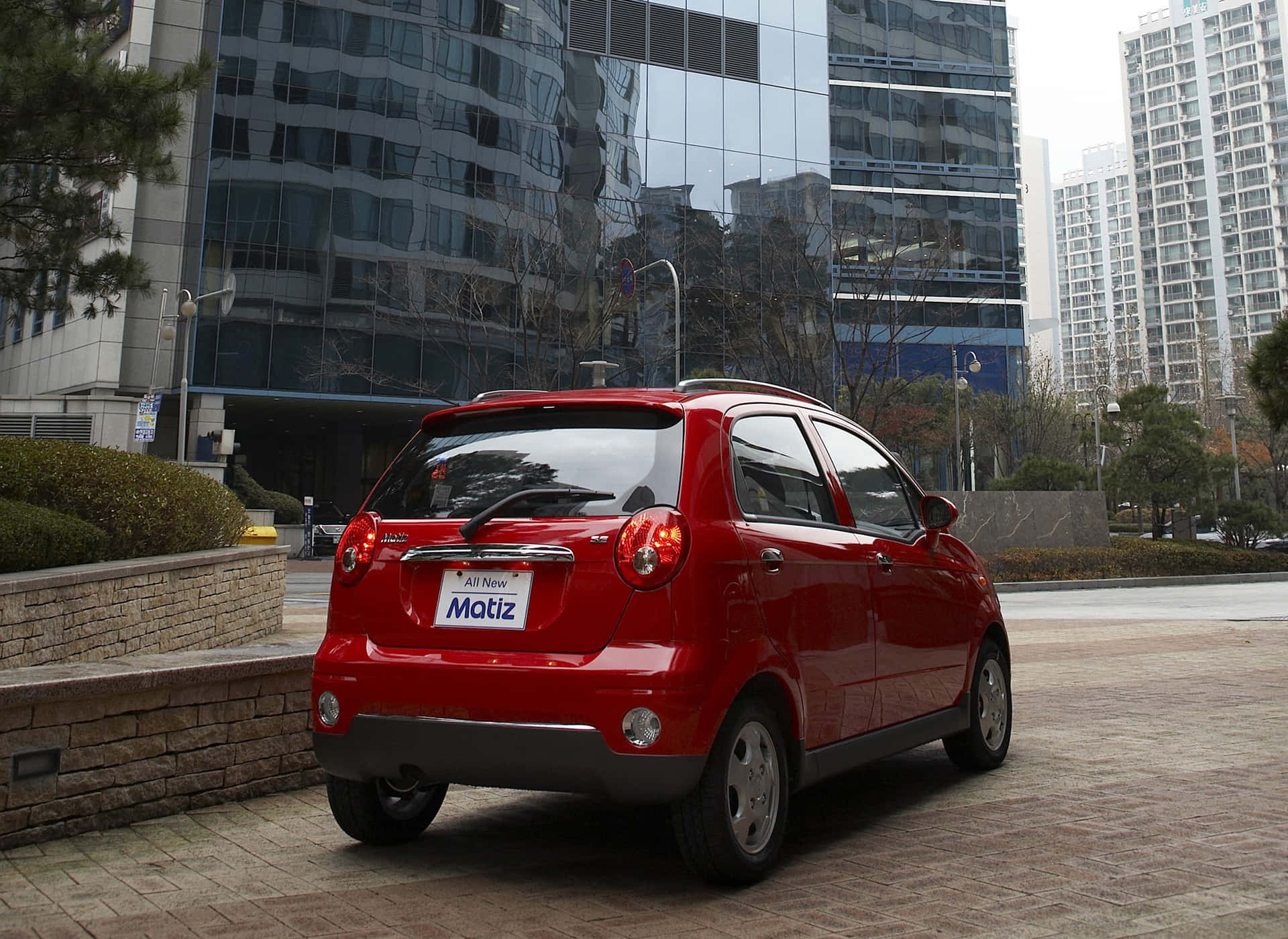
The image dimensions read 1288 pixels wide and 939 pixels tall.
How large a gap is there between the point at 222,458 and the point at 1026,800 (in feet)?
120

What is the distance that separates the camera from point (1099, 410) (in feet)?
176

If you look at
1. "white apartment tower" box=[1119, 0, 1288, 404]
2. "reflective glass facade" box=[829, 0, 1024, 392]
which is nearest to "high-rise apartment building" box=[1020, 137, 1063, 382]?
"white apartment tower" box=[1119, 0, 1288, 404]

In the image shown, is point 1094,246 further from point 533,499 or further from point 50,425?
point 533,499

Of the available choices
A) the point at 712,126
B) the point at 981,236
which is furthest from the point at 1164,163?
the point at 712,126

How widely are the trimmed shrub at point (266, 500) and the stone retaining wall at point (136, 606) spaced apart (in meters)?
25.9

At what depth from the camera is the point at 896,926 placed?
11.7 ft

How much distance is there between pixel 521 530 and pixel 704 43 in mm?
46289

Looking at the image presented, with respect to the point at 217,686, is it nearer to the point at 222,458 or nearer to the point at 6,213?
the point at 6,213

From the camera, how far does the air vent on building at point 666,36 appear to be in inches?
1804

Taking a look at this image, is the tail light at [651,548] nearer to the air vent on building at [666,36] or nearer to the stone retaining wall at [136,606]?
the stone retaining wall at [136,606]

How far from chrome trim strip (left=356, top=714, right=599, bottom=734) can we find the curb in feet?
73.0

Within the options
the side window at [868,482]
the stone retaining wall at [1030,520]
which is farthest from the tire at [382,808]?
the stone retaining wall at [1030,520]

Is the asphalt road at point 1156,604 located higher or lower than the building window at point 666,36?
lower

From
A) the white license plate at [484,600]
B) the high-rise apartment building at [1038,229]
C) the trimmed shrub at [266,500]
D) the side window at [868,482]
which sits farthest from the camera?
the high-rise apartment building at [1038,229]
